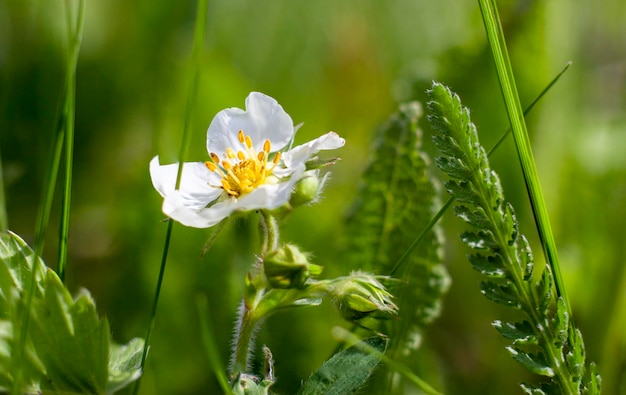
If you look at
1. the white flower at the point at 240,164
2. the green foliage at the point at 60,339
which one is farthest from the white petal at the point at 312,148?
the green foliage at the point at 60,339

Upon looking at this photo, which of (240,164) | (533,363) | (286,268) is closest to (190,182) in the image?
(240,164)

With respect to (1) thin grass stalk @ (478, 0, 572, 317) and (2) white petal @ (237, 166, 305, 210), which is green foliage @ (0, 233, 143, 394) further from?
(1) thin grass stalk @ (478, 0, 572, 317)

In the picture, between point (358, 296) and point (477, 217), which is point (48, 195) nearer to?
point (358, 296)

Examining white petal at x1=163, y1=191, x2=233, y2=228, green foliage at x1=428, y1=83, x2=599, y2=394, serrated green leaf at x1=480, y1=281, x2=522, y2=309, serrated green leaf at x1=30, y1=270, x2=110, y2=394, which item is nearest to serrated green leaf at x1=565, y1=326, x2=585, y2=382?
green foliage at x1=428, y1=83, x2=599, y2=394

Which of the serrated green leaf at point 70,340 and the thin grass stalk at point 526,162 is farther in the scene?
the thin grass stalk at point 526,162

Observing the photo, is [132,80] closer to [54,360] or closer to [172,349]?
[172,349]

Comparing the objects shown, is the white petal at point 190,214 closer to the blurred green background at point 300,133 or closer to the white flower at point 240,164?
the white flower at point 240,164

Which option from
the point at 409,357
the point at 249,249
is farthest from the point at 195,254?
the point at 409,357
